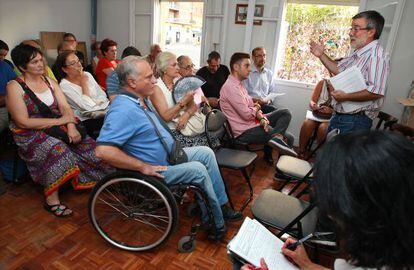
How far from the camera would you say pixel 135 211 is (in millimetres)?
1816

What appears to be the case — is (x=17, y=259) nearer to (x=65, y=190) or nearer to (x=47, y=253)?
(x=47, y=253)

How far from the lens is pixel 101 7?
506cm

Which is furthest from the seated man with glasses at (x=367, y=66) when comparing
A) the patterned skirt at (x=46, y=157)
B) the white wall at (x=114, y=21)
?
the white wall at (x=114, y=21)

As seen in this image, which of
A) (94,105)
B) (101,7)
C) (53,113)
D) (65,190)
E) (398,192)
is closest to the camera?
(398,192)

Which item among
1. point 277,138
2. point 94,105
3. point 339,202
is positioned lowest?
point 277,138

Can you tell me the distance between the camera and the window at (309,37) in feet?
11.8

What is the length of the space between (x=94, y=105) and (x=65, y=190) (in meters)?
0.84

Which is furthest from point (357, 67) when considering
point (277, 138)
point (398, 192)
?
point (398, 192)

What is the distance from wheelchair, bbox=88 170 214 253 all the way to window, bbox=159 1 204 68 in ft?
10.6

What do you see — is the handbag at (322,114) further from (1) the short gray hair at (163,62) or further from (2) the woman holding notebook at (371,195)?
(2) the woman holding notebook at (371,195)

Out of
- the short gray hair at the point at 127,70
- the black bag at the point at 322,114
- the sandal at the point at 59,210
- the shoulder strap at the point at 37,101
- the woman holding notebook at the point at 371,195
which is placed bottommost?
the sandal at the point at 59,210

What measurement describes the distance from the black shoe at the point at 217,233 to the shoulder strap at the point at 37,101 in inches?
63.3

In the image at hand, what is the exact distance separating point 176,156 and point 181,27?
3726mm

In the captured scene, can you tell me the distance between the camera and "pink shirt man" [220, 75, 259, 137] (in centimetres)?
259
